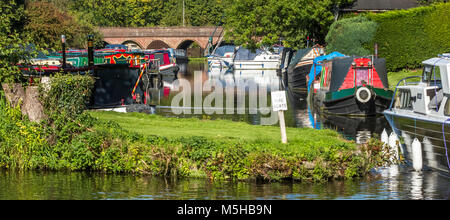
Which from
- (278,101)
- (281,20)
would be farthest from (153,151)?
(281,20)

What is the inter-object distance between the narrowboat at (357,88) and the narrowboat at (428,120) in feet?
43.3

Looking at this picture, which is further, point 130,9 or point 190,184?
point 130,9

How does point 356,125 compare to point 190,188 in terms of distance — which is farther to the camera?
point 356,125

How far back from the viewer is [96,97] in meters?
30.4

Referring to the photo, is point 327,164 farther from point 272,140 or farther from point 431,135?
point 431,135

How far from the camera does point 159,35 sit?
410ft

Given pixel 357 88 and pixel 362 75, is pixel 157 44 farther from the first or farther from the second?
pixel 357 88

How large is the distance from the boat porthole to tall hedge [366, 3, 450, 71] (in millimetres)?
15475

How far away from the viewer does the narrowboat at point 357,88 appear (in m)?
34.7

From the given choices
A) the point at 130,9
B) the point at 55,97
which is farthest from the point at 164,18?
the point at 55,97

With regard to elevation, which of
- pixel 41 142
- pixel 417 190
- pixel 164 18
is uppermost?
pixel 164 18

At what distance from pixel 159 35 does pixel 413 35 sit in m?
80.1
